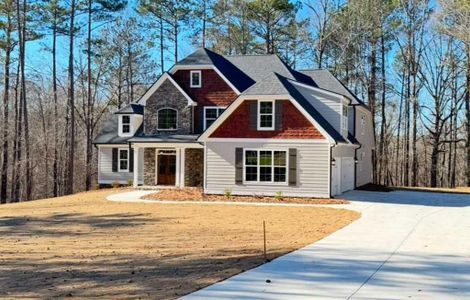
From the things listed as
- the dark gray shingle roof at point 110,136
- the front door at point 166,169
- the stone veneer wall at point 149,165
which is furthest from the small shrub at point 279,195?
the dark gray shingle roof at point 110,136

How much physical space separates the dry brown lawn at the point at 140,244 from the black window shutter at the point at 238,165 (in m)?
3.53

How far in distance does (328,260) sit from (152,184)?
19.0 m

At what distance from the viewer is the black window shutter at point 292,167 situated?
71.4 ft

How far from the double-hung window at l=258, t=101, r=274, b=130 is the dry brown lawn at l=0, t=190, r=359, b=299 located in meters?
4.76

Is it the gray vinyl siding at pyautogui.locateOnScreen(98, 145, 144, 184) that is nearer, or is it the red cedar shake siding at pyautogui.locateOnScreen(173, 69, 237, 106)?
the red cedar shake siding at pyautogui.locateOnScreen(173, 69, 237, 106)

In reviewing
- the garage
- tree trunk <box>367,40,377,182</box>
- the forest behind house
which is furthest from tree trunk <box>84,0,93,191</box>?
tree trunk <box>367,40,377,182</box>

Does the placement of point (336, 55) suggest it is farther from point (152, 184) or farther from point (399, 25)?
point (152, 184)

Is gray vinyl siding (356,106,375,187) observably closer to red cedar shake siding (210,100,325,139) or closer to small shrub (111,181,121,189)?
red cedar shake siding (210,100,325,139)

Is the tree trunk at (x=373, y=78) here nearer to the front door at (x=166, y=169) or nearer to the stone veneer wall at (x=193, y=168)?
the stone veneer wall at (x=193, y=168)

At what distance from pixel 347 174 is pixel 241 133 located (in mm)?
7251

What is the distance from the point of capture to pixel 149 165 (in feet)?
88.6

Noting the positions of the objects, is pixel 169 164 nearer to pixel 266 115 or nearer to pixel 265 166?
pixel 265 166

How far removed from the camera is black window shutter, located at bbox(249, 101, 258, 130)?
22.3 m

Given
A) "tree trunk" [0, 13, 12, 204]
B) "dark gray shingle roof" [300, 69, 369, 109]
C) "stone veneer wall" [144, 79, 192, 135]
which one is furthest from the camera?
"tree trunk" [0, 13, 12, 204]
